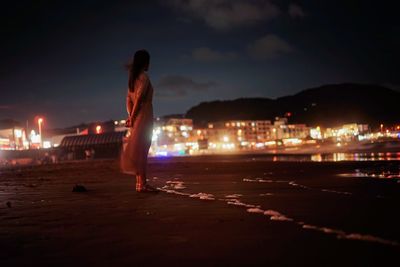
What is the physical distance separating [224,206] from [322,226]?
142cm

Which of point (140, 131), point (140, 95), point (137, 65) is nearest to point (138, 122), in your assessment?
point (140, 131)

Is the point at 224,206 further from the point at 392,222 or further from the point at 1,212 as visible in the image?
the point at 1,212

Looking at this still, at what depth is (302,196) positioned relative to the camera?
5.04 meters

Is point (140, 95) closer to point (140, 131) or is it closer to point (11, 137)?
point (140, 131)

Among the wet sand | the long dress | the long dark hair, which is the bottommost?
the wet sand

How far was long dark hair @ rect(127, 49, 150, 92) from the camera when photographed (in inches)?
256

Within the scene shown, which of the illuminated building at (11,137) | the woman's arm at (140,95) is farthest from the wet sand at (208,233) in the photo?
the illuminated building at (11,137)

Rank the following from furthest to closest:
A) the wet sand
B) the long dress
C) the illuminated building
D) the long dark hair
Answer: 1. the illuminated building
2. the long dark hair
3. the long dress
4. the wet sand

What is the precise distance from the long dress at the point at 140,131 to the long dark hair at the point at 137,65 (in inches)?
2.9

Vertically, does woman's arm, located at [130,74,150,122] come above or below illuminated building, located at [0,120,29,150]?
below

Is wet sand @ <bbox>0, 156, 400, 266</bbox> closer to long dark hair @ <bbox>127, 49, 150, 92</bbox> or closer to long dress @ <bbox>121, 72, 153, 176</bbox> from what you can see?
long dress @ <bbox>121, 72, 153, 176</bbox>

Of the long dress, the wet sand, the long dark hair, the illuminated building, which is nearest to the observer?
the wet sand

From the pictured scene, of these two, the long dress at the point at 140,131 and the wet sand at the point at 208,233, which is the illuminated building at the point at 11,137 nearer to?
the long dress at the point at 140,131

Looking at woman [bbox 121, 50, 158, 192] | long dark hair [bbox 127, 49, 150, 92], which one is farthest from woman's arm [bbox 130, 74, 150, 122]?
long dark hair [bbox 127, 49, 150, 92]
